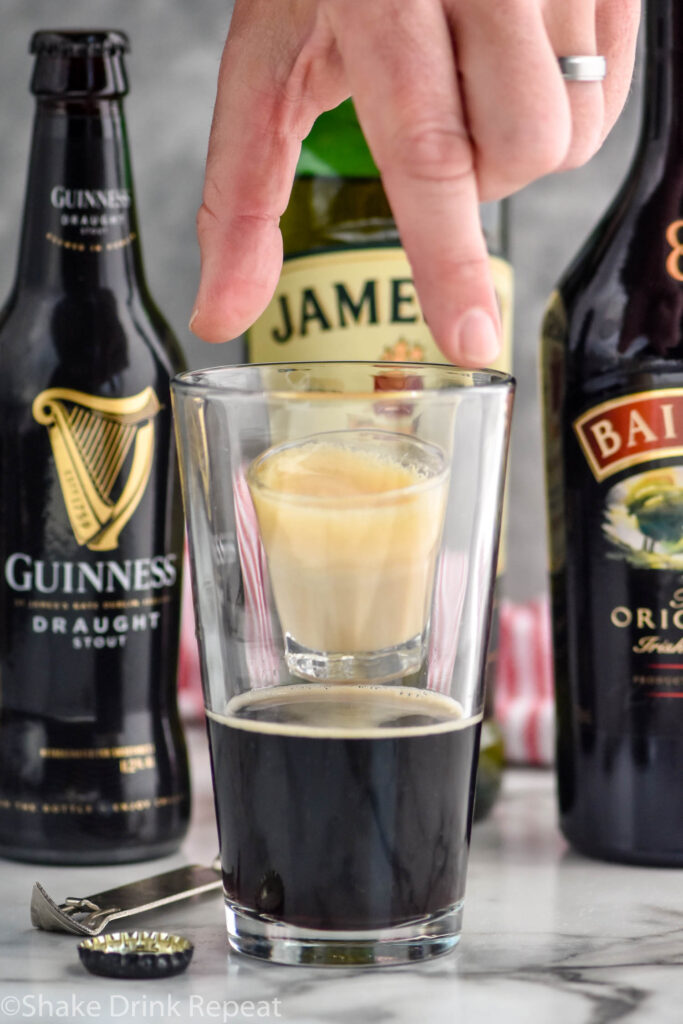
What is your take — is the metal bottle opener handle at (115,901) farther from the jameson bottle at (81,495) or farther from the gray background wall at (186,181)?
the gray background wall at (186,181)

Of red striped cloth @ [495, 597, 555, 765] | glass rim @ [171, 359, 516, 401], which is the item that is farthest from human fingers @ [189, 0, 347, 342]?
red striped cloth @ [495, 597, 555, 765]

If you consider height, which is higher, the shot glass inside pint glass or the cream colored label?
the cream colored label

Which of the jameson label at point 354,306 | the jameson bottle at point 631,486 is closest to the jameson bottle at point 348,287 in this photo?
the jameson label at point 354,306

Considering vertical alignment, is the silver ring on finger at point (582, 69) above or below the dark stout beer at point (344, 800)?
above

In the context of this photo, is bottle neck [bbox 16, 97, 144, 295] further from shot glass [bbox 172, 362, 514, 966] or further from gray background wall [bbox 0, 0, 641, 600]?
gray background wall [bbox 0, 0, 641, 600]

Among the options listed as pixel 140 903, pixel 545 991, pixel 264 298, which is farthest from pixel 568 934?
pixel 264 298

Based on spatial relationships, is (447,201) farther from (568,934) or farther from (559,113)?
(568,934)

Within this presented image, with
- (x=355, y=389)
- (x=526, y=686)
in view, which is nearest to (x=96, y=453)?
(x=355, y=389)
